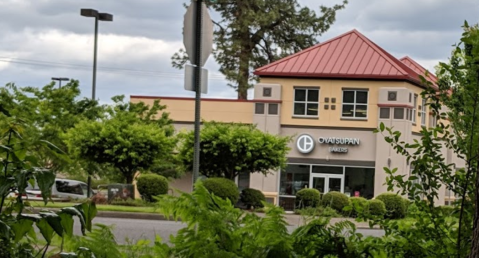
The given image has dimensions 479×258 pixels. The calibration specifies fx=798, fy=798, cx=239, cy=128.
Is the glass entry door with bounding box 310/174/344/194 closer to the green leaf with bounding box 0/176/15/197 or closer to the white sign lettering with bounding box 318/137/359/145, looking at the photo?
the white sign lettering with bounding box 318/137/359/145

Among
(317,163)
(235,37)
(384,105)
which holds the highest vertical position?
(235,37)

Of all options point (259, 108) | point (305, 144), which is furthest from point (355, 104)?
point (259, 108)

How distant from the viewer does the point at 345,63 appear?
152 ft

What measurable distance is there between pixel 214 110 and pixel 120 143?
17.4m

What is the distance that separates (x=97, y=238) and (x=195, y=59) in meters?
5.06

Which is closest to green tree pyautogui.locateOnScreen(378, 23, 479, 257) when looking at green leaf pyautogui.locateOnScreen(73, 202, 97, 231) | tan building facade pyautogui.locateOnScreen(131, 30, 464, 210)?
→ green leaf pyautogui.locateOnScreen(73, 202, 97, 231)

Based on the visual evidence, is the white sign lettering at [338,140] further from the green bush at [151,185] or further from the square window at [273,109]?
the green bush at [151,185]

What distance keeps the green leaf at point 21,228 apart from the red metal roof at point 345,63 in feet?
140

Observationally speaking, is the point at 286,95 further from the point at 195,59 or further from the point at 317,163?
the point at 195,59

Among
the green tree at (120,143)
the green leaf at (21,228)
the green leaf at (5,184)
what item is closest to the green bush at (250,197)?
the green tree at (120,143)

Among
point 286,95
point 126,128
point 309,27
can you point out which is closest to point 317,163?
point 286,95

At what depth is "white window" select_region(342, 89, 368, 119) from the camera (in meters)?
45.8

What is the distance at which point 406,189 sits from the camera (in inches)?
152

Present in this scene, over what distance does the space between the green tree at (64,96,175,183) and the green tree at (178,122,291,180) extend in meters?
1.16
